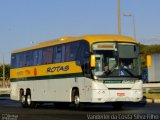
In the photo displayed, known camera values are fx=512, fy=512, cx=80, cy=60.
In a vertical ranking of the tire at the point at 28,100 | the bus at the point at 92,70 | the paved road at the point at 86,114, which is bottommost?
the paved road at the point at 86,114

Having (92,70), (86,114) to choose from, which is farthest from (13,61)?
(86,114)

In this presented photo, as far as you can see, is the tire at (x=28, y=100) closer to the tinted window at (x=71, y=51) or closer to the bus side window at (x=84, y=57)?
the tinted window at (x=71, y=51)

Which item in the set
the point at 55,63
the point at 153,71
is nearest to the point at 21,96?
the point at 55,63

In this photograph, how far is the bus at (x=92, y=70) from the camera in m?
23.1

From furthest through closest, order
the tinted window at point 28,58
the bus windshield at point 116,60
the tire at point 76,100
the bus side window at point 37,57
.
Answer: the tinted window at point 28,58 → the bus side window at point 37,57 → the tire at point 76,100 → the bus windshield at point 116,60

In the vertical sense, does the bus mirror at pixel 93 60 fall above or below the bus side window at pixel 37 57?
below

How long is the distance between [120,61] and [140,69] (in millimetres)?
1176

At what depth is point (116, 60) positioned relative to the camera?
914 inches

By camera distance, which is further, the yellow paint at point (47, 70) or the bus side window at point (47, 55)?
the bus side window at point (47, 55)

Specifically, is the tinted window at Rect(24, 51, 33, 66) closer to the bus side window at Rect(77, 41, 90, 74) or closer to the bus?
the bus

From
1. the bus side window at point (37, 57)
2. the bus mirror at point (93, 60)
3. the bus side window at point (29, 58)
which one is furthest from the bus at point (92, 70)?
the bus side window at point (29, 58)

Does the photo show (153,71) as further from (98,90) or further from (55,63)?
(98,90)

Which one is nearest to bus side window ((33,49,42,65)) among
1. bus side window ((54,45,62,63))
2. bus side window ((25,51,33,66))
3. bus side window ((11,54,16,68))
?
bus side window ((25,51,33,66))

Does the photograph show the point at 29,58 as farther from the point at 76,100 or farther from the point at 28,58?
the point at 76,100
